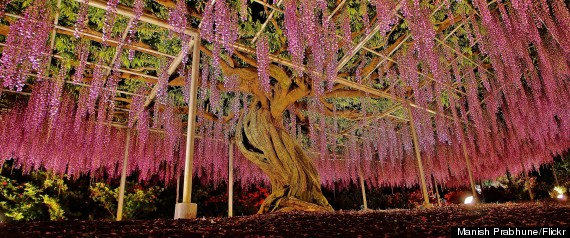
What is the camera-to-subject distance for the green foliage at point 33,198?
6918 millimetres

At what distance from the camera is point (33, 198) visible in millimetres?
7281

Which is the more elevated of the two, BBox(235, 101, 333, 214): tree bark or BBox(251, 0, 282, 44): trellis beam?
BBox(251, 0, 282, 44): trellis beam

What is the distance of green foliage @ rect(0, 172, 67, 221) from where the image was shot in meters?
6.92

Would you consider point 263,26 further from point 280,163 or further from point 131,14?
point 280,163

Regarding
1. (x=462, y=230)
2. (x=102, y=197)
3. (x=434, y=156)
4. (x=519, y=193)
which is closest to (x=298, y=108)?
(x=462, y=230)

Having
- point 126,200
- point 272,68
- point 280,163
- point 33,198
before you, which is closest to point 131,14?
point 272,68

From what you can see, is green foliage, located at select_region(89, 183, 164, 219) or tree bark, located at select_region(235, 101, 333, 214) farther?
green foliage, located at select_region(89, 183, 164, 219)

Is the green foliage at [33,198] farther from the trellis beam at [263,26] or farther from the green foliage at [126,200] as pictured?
the trellis beam at [263,26]

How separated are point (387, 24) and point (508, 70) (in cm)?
317

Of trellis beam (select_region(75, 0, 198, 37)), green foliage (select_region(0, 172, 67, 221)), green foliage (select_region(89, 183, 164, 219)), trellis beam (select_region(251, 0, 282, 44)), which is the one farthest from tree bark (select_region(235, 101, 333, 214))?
green foliage (select_region(0, 172, 67, 221))

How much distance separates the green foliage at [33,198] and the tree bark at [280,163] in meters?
5.49

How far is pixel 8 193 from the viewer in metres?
7.09

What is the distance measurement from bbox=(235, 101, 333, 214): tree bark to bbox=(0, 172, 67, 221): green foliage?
5490 millimetres

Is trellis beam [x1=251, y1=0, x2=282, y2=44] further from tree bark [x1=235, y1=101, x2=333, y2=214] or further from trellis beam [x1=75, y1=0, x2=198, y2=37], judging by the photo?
tree bark [x1=235, y1=101, x2=333, y2=214]
